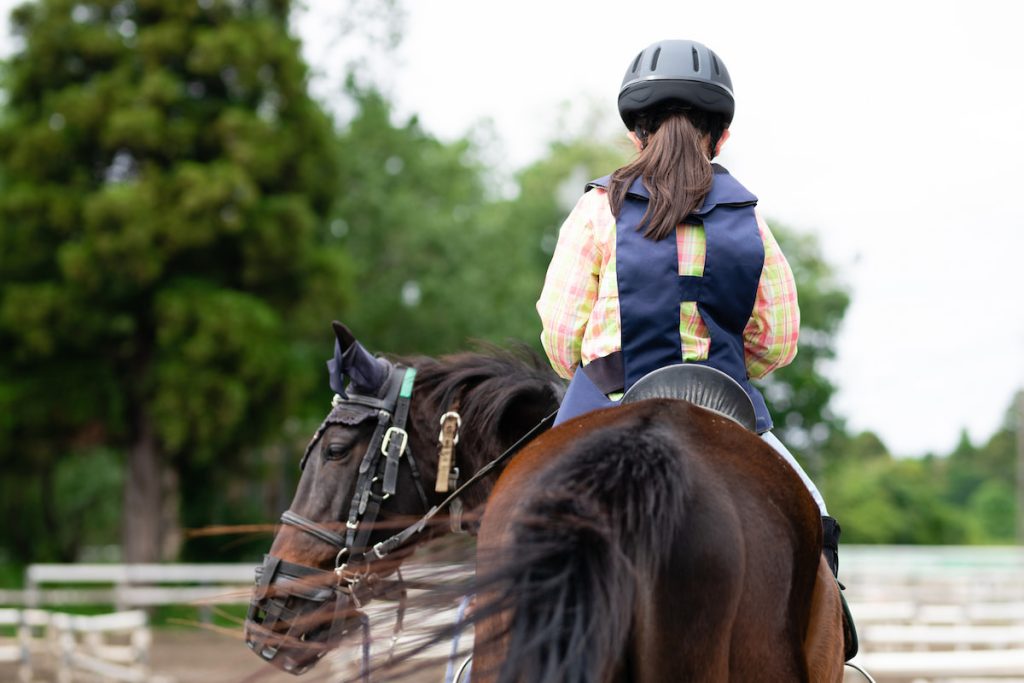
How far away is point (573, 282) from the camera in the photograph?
2783 mm

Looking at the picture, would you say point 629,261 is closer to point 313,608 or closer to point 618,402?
point 618,402

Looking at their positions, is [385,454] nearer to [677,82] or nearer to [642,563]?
[677,82]

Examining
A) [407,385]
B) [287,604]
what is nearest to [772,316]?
[407,385]

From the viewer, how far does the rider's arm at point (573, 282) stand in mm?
2777

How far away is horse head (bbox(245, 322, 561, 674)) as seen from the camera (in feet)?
12.5

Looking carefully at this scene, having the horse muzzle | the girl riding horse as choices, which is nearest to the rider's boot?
the girl riding horse

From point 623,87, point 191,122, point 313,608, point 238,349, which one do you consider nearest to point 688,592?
point 623,87

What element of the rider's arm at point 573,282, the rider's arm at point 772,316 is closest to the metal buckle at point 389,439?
the rider's arm at point 573,282

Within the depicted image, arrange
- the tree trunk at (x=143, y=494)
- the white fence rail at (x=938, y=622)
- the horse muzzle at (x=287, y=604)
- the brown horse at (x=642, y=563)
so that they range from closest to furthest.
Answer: the brown horse at (x=642, y=563) < the horse muzzle at (x=287, y=604) < the white fence rail at (x=938, y=622) < the tree trunk at (x=143, y=494)

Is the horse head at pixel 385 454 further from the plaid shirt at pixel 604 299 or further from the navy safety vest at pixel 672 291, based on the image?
the navy safety vest at pixel 672 291

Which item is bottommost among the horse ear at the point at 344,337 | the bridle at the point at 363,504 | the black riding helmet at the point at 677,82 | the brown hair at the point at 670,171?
the bridle at the point at 363,504

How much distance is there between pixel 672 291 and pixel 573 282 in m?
0.27

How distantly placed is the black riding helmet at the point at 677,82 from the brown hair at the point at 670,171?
0.13 feet

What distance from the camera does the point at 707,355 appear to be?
268 centimetres
